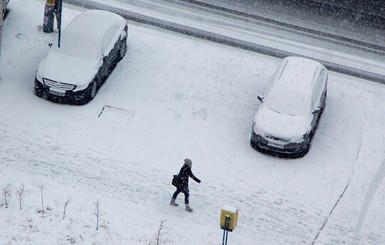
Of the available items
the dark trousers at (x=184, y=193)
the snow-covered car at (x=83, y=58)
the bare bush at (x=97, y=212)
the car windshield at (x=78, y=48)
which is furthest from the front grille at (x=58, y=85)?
the dark trousers at (x=184, y=193)

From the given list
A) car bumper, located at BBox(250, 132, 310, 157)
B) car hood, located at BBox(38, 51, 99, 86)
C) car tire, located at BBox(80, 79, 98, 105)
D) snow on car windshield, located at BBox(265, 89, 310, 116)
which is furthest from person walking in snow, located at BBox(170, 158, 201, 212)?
car hood, located at BBox(38, 51, 99, 86)

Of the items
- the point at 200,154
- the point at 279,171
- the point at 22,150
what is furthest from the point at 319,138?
the point at 22,150

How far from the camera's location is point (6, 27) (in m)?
22.4

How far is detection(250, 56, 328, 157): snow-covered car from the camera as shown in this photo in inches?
704

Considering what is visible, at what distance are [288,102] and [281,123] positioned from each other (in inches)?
32.0

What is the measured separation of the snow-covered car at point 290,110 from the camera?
17891 millimetres

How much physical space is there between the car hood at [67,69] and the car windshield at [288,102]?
5.04m

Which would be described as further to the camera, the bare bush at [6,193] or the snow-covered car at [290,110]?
the snow-covered car at [290,110]

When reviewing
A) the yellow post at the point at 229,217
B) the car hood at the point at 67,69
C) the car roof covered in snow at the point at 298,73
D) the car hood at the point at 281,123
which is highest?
the yellow post at the point at 229,217

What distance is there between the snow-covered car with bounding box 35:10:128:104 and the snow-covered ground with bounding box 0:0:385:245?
39cm

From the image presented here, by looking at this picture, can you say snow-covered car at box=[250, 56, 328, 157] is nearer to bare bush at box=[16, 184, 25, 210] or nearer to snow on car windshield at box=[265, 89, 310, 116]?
snow on car windshield at box=[265, 89, 310, 116]

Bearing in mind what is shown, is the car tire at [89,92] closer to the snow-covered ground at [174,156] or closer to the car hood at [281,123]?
the snow-covered ground at [174,156]

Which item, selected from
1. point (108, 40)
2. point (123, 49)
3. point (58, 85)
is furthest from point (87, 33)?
point (58, 85)

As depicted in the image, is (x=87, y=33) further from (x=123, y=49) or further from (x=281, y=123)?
(x=281, y=123)
